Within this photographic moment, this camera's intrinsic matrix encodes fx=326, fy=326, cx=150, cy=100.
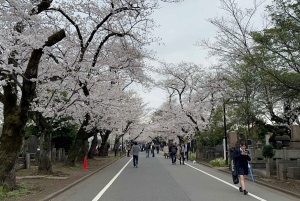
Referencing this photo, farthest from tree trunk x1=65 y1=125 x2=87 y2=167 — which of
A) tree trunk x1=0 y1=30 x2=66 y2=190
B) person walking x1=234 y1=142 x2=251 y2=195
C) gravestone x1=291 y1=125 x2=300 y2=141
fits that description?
gravestone x1=291 y1=125 x2=300 y2=141

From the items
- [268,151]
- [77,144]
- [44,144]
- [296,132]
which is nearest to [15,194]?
[44,144]

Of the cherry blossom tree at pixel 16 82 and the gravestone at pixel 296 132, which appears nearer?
the cherry blossom tree at pixel 16 82

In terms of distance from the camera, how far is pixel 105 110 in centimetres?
1988

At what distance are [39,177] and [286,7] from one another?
12.3m

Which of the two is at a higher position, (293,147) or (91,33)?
(91,33)

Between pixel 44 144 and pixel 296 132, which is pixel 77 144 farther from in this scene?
pixel 296 132

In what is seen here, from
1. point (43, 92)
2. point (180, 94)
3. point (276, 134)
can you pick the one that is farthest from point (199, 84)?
point (43, 92)

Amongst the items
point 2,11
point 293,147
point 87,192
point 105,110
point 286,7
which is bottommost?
point 87,192

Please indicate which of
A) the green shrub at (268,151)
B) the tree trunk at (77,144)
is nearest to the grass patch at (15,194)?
the tree trunk at (77,144)

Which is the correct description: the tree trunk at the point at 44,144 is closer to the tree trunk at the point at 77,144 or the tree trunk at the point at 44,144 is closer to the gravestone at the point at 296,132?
the tree trunk at the point at 77,144

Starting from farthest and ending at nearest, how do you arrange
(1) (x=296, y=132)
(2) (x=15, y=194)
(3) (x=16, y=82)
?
(1) (x=296, y=132) → (3) (x=16, y=82) → (2) (x=15, y=194)

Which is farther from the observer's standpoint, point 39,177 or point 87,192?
point 39,177

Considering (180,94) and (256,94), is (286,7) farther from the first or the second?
(180,94)

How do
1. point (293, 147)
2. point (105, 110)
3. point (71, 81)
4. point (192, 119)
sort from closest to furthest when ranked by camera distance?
point (71, 81) → point (293, 147) → point (105, 110) → point (192, 119)
